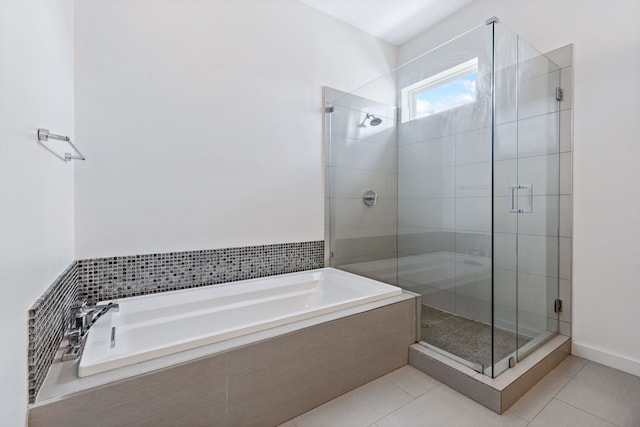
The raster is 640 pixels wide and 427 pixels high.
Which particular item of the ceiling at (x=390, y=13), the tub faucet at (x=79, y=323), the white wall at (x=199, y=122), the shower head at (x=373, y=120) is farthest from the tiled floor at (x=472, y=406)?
the ceiling at (x=390, y=13)

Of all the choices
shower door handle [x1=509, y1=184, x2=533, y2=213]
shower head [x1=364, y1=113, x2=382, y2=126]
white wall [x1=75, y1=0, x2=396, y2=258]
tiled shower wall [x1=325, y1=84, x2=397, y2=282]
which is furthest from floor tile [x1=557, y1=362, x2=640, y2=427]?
shower head [x1=364, y1=113, x2=382, y2=126]

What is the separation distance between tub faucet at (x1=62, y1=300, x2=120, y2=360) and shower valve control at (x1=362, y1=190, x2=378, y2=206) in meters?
2.03

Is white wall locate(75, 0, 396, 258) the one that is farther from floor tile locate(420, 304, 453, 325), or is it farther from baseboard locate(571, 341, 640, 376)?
baseboard locate(571, 341, 640, 376)

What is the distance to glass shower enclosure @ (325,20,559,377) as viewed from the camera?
1834 millimetres

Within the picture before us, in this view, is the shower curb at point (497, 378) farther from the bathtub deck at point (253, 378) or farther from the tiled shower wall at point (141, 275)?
the tiled shower wall at point (141, 275)

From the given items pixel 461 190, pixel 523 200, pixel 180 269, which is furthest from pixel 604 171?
pixel 180 269

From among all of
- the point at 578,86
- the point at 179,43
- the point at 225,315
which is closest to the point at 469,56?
the point at 578,86

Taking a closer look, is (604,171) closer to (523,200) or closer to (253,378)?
(523,200)

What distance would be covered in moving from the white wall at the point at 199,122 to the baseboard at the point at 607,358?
84.0 inches

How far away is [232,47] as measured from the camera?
7.46ft

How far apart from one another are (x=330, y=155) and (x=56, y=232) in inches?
80.9

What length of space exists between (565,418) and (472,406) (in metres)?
0.44

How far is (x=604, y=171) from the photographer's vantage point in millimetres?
2027

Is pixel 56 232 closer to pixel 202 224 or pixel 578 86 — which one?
pixel 202 224
